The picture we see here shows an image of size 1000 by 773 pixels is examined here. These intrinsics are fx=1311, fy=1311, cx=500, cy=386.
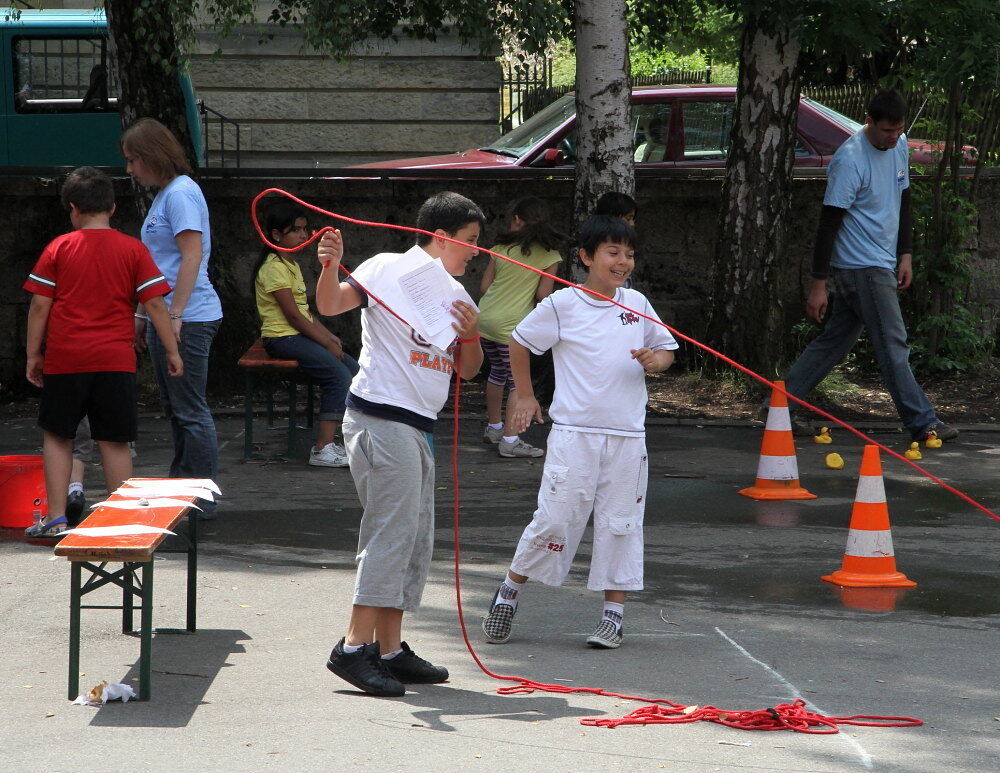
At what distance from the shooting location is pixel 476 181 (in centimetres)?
1100

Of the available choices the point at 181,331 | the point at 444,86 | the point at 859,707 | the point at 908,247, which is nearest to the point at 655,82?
the point at 444,86

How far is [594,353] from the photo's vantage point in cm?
490

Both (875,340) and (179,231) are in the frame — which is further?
(875,340)

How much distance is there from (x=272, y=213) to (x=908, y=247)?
4.13m

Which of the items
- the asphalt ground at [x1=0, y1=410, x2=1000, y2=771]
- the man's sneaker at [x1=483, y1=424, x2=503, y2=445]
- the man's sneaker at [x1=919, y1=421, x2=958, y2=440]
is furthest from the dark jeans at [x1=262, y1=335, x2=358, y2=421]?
the man's sneaker at [x1=919, y1=421, x2=958, y2=440]

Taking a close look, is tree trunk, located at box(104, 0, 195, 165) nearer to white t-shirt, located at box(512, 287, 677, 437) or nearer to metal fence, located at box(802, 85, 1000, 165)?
metal fence, located at box(802, 85, 1000, 165)

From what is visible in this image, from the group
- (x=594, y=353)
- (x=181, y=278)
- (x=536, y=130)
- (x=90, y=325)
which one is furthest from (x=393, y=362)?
(x=536, y=130)

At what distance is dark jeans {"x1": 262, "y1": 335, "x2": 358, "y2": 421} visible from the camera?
7973 mm

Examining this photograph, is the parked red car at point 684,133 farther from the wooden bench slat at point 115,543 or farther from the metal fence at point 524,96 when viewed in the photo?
the metal fence at point 524,96

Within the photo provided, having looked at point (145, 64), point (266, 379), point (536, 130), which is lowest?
point (266, 379)

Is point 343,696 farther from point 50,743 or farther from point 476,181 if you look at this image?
point 476,181

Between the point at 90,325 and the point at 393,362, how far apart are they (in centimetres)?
223

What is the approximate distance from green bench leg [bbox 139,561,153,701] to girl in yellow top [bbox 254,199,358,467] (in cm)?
393

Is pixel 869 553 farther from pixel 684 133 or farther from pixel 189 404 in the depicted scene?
pixel 684 133
